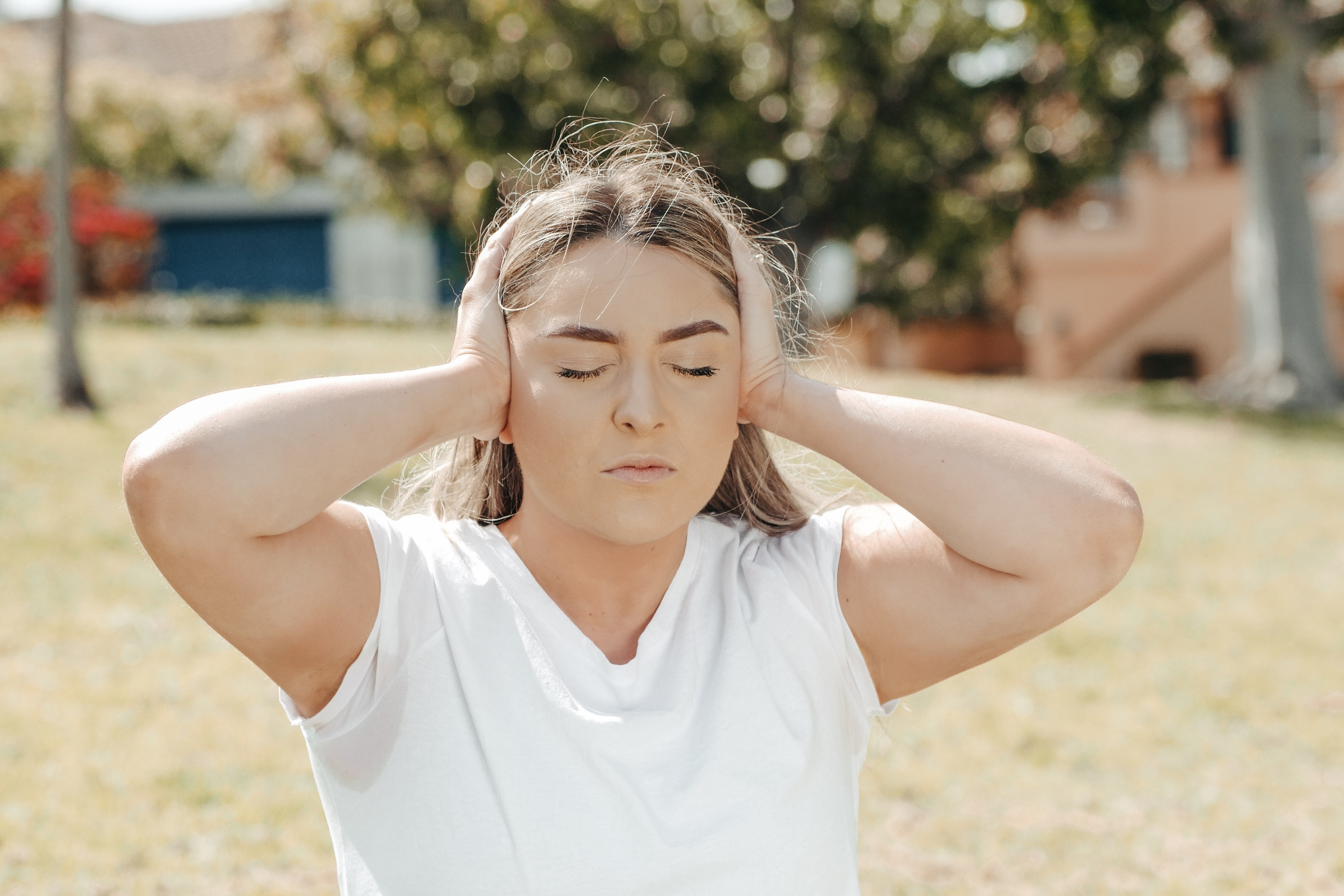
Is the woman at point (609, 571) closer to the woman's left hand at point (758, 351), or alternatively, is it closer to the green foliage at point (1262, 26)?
the woman's left hand at point (758, 351)

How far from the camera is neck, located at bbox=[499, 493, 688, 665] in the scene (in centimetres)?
203

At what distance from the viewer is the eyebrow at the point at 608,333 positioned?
193 cm

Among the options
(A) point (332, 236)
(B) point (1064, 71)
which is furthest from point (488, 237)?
(A) point (332, 236)

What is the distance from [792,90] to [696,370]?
39.0 ft

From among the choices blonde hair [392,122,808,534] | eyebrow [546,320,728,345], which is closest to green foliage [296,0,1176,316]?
blonde hair [392,122,808,534]

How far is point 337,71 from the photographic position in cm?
1516

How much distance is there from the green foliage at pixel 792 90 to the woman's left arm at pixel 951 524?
35.1ft

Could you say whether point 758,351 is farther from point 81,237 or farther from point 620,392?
point 81,237

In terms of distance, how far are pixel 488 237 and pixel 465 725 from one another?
909mm

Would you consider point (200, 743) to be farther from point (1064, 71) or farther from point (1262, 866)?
point (1064, 71)

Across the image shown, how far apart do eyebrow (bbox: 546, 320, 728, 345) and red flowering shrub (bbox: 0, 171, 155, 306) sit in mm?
17966

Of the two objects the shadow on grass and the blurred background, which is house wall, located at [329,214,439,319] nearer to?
the blurred background

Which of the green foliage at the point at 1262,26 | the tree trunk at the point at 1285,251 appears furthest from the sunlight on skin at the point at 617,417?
the tree trunk at the point at 1285,251

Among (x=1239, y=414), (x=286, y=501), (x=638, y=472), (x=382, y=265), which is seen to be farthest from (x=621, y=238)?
(x=382, y=265)
